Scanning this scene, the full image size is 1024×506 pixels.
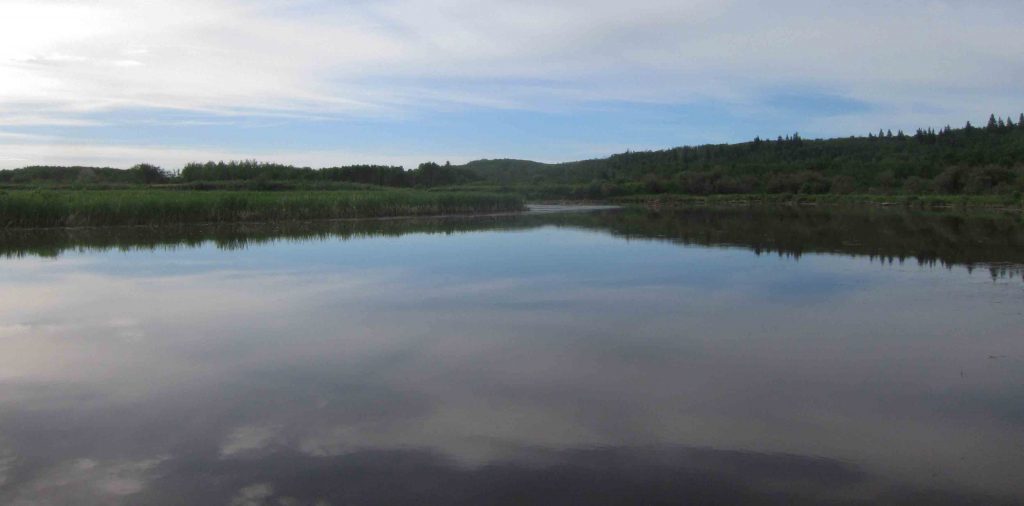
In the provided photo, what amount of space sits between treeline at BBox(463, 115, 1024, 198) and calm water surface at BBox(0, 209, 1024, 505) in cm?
3569

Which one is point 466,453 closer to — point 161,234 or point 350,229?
point 161,234

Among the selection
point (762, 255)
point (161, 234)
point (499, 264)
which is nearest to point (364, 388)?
point (499, 264)

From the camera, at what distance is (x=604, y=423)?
4367 millimetres

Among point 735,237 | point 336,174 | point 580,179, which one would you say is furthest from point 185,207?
point 580,179

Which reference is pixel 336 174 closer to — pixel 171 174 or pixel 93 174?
pixel 171 174

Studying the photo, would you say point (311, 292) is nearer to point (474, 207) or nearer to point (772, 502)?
point (772, 502)

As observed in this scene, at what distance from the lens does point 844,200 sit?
4534 centimetres

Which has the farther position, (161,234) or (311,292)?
(161,234)

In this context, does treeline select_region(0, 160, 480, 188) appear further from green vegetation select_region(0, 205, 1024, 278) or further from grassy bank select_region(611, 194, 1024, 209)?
grassy bank select_region(611, 194, 1024, 209)

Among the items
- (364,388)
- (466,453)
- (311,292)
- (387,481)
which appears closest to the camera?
(387,481)

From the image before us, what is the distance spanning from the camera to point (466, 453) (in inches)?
155

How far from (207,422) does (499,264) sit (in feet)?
27.0

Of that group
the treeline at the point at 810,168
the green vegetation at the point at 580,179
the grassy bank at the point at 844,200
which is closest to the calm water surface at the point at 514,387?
the green vegetation at the point at 580,179

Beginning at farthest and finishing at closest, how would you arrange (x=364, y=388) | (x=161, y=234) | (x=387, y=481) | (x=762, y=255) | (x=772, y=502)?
1. (x=161, y=234)
2. (x=762, y=255)
3. (x=364, y=388)
4. (x=387, y=481)
5. (x=772, y=502)
